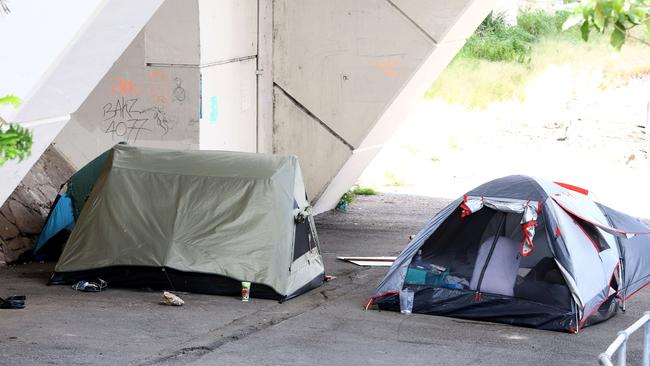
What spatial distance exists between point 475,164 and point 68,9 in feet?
62.0

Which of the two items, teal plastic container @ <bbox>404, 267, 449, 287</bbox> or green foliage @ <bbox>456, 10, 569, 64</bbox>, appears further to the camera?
green foliage @ <bbox>456, 10, 569, 64</bbox>

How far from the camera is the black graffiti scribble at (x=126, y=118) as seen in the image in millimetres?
15133

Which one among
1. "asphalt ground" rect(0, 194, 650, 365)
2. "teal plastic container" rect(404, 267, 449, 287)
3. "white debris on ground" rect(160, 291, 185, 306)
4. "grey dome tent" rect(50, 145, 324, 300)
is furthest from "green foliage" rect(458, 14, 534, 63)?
"white debris on ground" rect(160, 291, 185, 306)

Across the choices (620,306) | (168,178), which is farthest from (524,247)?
(168,178)

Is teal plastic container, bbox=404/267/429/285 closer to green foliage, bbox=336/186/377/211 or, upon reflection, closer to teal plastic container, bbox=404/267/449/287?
teal plastic container, bbox=404/267/449/287

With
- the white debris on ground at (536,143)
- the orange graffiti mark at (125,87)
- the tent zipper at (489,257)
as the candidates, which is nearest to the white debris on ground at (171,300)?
the tent zipper at (489,257)

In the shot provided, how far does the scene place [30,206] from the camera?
14.2 metres

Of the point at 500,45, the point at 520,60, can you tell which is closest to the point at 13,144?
the point at 520,60

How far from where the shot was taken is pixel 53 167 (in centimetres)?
1527

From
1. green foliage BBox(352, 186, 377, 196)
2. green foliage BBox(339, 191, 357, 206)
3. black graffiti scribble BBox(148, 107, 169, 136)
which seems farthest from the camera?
green foliage BBox(352, 186, 377, 196)

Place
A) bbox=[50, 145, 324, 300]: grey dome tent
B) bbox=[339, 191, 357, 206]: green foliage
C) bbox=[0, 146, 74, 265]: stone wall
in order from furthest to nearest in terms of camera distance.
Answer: bbox=[339, 191, 357, 206]: green foliage, bbox=[0, 146, 74, 265]: stone wall, bbox=[50, 145, 324, 300]: grey dome tent

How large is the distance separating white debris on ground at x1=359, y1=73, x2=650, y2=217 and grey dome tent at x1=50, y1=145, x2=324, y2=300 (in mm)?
10001

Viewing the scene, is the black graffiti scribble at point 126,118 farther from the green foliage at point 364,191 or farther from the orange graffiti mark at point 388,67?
the green foliage at point 364,191

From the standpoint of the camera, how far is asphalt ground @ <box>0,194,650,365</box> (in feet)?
29.8
